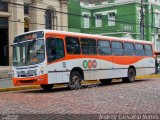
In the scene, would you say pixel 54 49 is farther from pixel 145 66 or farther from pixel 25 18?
pixel 25 18

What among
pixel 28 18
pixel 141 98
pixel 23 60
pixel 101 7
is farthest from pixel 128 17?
pixel 141 98

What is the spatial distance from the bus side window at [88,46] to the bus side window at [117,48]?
2.29 meters

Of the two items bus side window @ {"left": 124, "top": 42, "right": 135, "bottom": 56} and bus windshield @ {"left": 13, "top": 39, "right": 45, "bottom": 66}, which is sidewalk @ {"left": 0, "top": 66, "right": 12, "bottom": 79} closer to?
bus side window @ {"left": 124, "top": 42, "right": 135, "bottom": 56}

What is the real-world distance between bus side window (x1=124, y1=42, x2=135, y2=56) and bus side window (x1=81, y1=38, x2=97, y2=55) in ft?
13.0

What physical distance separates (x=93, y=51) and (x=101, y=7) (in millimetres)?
40418

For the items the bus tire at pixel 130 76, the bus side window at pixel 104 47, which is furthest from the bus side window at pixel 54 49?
the bus tire at pixel 130 76

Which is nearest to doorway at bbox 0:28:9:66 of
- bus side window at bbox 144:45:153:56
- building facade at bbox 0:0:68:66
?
building facade at bbox 0:0:68:66

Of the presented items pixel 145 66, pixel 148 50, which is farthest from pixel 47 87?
pixel 148 50

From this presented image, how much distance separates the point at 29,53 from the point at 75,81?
3002 mm

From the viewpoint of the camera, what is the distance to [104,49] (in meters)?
25.1

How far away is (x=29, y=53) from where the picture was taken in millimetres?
20734

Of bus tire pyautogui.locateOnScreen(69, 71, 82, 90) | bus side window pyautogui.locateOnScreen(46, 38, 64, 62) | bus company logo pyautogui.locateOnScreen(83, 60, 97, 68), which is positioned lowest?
bus tire pyautogui.locateOnScreen(69, 71, 82, 90)

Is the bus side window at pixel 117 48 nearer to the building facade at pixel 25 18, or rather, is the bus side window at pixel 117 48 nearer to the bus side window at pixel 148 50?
the bus side window at pixel 148 50

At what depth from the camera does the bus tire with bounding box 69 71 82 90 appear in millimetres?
22031
